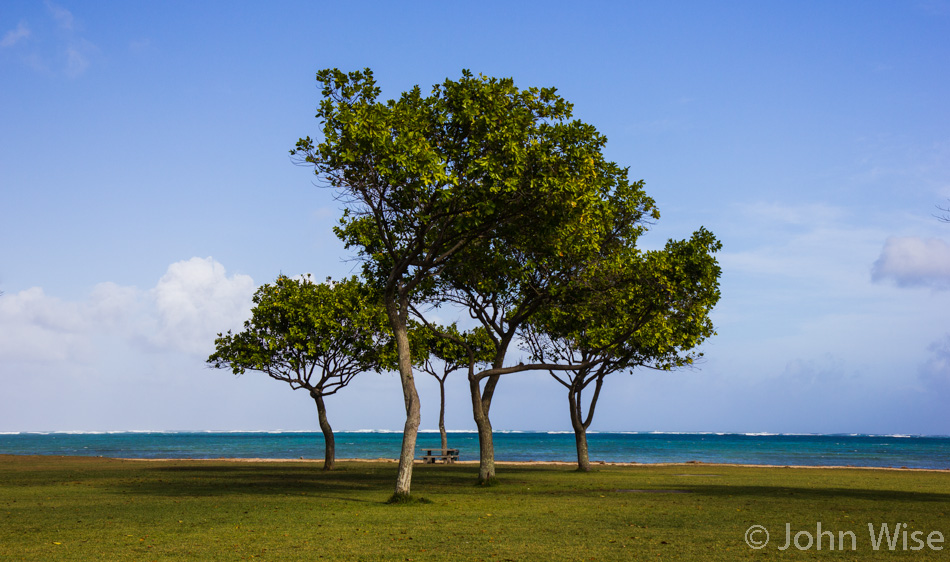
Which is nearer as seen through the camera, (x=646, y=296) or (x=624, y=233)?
(x=646, y=296)

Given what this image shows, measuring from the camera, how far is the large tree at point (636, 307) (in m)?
29.9

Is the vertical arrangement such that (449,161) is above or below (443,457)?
above

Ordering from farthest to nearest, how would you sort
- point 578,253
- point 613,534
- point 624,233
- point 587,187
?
point 624,233 < point 578,253 < point 587,187 < point 613,534

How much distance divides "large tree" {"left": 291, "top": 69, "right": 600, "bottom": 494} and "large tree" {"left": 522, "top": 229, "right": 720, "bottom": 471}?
6487 mm

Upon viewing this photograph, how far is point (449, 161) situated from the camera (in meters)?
24.2

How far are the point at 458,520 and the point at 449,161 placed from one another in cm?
1160

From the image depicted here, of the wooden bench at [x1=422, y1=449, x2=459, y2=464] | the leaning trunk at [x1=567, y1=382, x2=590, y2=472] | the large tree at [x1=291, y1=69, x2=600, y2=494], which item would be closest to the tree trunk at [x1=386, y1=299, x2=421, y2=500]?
the large tree at [x1=291, y1=69, x2=600, y2=494]

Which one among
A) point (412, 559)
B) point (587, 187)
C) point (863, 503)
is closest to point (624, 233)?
point (587, 187)

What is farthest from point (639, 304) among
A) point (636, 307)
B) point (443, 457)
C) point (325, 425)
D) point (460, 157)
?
point (443, 457)

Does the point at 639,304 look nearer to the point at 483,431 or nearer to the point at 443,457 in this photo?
the point at 483,431

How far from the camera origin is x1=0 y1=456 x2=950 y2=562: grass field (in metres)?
13.3

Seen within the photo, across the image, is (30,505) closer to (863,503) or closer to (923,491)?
(863,503)

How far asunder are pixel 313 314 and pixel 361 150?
1855 cm

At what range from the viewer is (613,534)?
1541 cm
